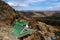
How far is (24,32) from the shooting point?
8.38 meters

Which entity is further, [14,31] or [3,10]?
[3,10]

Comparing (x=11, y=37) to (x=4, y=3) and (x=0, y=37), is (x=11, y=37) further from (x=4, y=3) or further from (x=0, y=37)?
(x=4, y=3)

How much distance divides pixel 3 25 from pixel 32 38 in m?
2.24

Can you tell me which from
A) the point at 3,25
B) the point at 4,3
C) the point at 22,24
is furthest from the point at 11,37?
the point at 4,3

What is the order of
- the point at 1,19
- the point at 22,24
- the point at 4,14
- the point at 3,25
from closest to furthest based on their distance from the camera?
the point at 22,24 → the point at 3,25 → the point at 1,19 → the point at 4,14

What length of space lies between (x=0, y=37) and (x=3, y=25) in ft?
5.18

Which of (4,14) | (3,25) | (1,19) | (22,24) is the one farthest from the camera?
(4,14)

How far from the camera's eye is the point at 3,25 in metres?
10.2

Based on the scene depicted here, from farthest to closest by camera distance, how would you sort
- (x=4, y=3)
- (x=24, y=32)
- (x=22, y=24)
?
(x=4, y=3) → (x=22, y=24) → (x=24, y=32)

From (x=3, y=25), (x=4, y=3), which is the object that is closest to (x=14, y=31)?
(x=3, y=25)

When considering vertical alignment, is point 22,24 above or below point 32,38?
above

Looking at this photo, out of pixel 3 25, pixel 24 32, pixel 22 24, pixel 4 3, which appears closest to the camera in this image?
pixel 24 32

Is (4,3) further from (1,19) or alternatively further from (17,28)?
(17,28)

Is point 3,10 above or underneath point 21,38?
above
